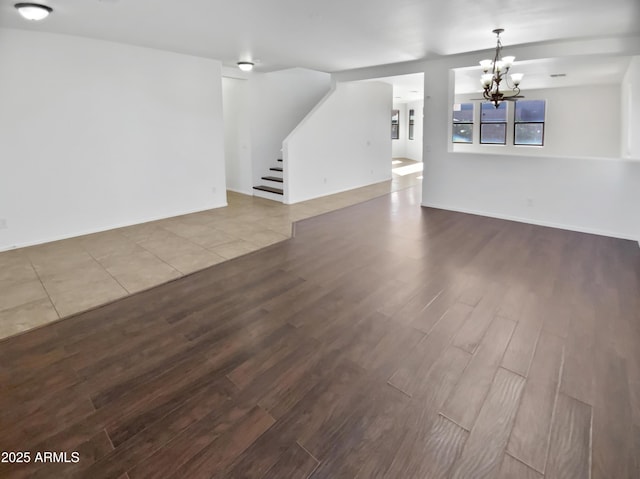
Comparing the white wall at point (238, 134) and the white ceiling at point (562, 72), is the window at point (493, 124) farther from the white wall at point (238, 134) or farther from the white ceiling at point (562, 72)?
the white wall at point (238, 134)

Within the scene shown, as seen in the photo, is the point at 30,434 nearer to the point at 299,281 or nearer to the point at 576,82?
the point at 299,281

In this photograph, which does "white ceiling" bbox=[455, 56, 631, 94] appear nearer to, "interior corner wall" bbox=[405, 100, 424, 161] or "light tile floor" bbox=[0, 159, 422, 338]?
"light tile floor" bbox=[0, 159, 422, 338]

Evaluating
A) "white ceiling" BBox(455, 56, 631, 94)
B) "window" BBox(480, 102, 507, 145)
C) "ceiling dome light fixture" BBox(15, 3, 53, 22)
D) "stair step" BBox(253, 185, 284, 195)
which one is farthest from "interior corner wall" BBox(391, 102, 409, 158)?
"ceiling dome light fixture" BBox(15, 3, 53, 22)

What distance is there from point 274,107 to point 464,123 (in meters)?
7.16

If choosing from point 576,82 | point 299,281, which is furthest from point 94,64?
point 576,82

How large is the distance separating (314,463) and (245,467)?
0.31 m

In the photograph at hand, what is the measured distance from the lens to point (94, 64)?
498cm

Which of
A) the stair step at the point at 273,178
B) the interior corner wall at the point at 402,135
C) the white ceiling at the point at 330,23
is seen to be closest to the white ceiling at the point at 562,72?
the white ceiling at the point at 330,23

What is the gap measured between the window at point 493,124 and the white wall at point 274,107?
589cm

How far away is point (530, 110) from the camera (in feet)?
34.8

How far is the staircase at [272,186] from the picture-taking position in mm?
7562

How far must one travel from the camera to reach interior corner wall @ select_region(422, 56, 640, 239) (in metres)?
4.86

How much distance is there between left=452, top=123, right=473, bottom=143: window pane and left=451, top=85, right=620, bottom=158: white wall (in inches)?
55.7

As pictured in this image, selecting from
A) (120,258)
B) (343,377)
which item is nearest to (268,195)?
(120,258)
